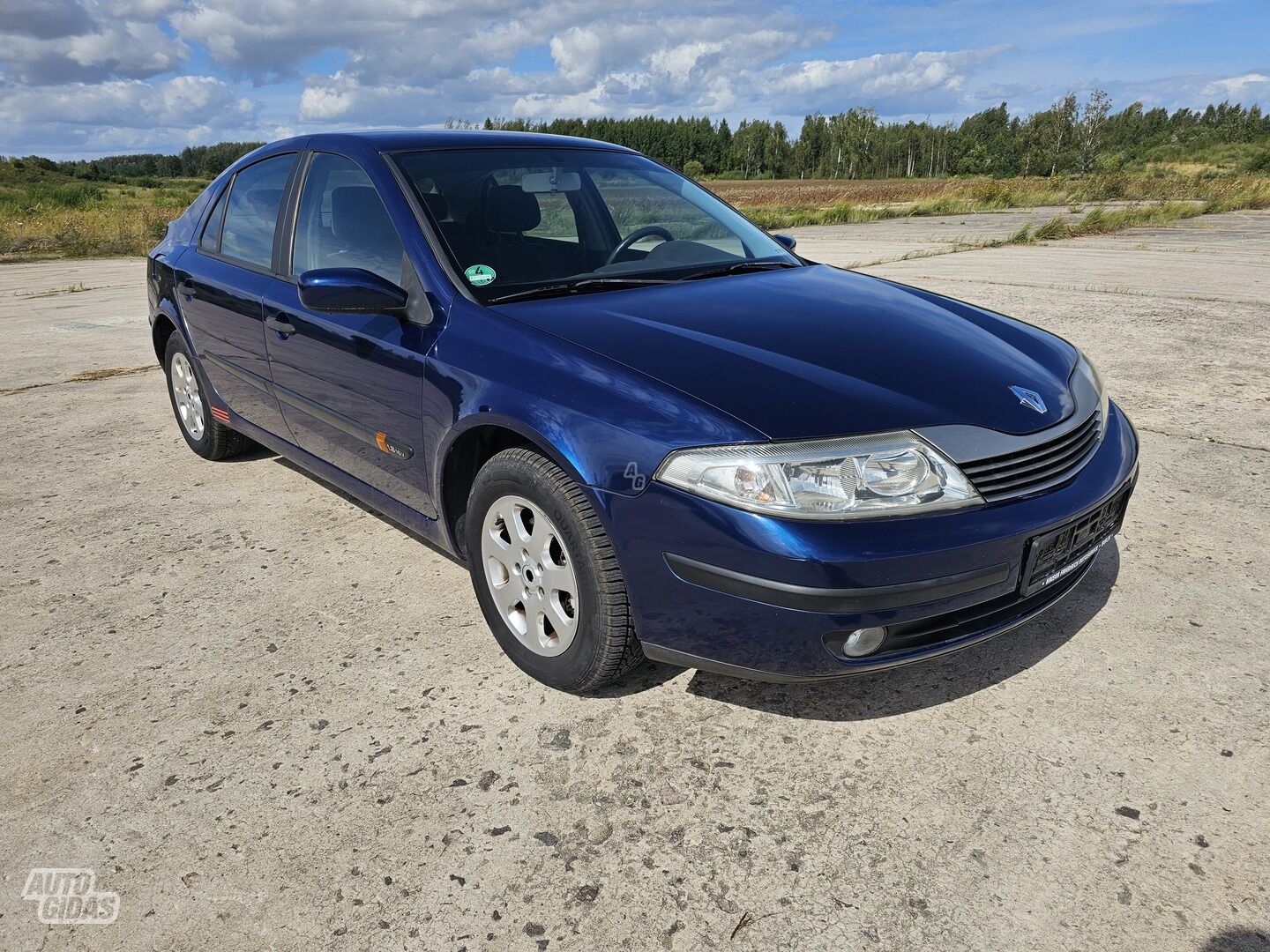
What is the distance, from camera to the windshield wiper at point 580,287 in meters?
2.75

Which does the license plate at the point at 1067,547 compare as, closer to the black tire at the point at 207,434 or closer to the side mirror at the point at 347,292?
the side mirror at the point at 347,292

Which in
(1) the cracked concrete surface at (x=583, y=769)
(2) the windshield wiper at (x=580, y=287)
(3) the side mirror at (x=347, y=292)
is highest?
(3) the side mirror at (x=347, y=292)

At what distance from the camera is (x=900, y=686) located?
259 centimetres

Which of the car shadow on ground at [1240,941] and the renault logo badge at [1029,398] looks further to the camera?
the renault logo badge at [1029,398]

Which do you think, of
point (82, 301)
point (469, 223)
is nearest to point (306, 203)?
point (469, 223)

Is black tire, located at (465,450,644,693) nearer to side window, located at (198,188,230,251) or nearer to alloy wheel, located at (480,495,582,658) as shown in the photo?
alloy wheel, located at (480,495,582,658)

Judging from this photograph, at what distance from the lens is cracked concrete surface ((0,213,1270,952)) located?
5.98 ft

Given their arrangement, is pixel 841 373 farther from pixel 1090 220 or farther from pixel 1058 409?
pixel 1090 220

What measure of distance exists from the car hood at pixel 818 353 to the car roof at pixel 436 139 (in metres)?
1.02

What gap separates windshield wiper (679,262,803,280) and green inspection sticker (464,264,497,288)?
2.19ft

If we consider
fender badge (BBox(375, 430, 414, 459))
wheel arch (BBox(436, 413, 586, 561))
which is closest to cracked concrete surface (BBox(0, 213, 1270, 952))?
wheel arch (BBox(436, 413, 586, 561))

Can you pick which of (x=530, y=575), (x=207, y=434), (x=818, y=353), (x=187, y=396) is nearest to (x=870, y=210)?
(x=187, y=396)

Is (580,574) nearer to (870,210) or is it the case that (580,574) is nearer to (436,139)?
(436,139)

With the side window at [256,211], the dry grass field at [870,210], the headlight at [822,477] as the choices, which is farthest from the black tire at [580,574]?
the dry grass field at [870,210]
